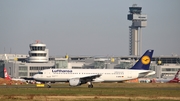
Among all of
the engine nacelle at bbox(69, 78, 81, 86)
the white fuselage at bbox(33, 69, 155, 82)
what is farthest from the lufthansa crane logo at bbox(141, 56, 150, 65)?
the engine nacelle at bbox(69, 78, 81, 86)

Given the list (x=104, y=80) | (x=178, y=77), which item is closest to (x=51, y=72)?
(x=104, y=80)

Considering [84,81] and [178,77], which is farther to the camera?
[178,77]

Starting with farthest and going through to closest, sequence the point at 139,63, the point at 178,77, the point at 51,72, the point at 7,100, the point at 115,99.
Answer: the point at 178,77 < the point at 139,63 < the point at 51,72 < the point at 115,99 < the point at 7,100

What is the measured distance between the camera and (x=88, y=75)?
A: 314 ft

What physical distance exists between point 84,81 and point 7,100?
44205mm

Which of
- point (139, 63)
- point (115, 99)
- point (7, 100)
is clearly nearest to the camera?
point (7, 100)

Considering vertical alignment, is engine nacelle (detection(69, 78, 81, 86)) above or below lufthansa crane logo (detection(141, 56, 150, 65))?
below

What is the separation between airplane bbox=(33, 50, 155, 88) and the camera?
9369cm

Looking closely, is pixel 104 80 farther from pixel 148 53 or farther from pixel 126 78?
pixel 148 53

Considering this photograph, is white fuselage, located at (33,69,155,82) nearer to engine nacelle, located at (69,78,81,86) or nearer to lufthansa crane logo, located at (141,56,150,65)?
engine nacelle, located at (69,78,81,86)

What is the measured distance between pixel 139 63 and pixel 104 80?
9.54 m

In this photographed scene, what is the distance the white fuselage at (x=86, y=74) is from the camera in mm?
93750

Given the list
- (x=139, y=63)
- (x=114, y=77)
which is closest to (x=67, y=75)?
(x=114, y=77)

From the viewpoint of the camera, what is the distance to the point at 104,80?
3839 inches
